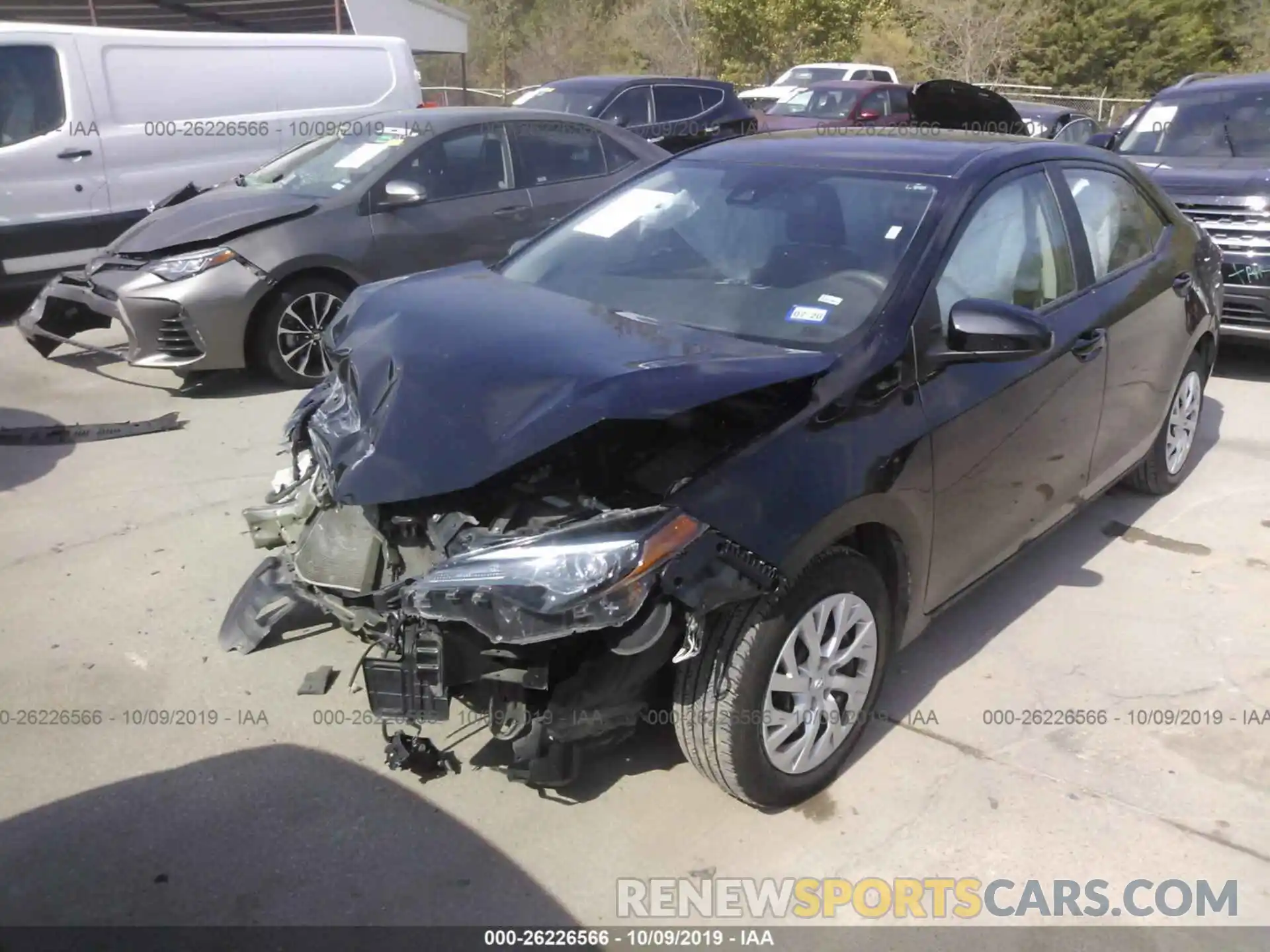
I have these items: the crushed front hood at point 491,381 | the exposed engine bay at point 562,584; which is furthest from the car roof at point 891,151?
the exposed engine bay at point 562,584

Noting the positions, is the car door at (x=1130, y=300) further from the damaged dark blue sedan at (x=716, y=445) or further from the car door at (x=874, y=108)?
the car door at (x=874, y=108)

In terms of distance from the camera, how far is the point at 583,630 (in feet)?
8.06

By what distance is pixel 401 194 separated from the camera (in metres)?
6.76

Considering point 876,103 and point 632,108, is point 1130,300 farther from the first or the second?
point 876,103

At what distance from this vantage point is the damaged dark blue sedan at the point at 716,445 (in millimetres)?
2605

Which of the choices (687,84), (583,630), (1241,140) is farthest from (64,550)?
(687,84)

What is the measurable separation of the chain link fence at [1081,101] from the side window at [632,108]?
18.8m

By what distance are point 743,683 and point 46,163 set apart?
7.75 metres

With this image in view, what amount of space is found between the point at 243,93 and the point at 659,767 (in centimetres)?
808

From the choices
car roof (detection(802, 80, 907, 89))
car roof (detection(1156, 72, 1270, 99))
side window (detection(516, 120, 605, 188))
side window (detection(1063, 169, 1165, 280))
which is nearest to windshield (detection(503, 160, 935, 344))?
side window (detection(1063, 169, 1165, 280))

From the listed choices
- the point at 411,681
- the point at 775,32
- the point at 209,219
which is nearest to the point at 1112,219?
the point at 411,681

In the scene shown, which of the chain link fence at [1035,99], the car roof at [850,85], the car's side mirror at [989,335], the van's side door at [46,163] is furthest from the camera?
the chain link fence at [1035,99]

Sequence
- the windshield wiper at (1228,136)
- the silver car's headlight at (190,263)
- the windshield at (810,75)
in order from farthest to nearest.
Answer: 1. the windshield at (810,75)
2. the windshield wiper at (1228,136)
3. the silver car's headlight at (190,263)

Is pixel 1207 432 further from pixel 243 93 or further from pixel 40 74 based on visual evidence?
pixel 40 74
